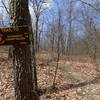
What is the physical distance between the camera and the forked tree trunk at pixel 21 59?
3.05 metres

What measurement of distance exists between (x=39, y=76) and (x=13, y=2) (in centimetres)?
462

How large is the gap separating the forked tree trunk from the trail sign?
6.7 inches

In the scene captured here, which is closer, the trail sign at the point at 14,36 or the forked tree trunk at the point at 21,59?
the trail sign at the point at 14,36

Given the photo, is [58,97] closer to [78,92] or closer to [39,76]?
[78,92]

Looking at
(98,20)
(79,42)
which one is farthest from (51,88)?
(79,42)

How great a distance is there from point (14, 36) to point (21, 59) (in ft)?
1.73

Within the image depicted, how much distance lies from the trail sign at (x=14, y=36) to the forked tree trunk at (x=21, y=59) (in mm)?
170

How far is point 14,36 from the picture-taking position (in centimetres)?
287

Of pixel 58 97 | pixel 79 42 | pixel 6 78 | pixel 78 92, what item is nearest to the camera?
pixel 58 97

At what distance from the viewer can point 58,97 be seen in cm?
476

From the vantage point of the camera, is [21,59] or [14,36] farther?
[21,59]

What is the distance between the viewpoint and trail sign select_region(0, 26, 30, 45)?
112 inches

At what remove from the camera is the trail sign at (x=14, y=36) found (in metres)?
A: 2.83

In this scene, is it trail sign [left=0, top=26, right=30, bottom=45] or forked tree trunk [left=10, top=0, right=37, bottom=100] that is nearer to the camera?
trail sign [left=0, top=26, right=30, bottom=45]
